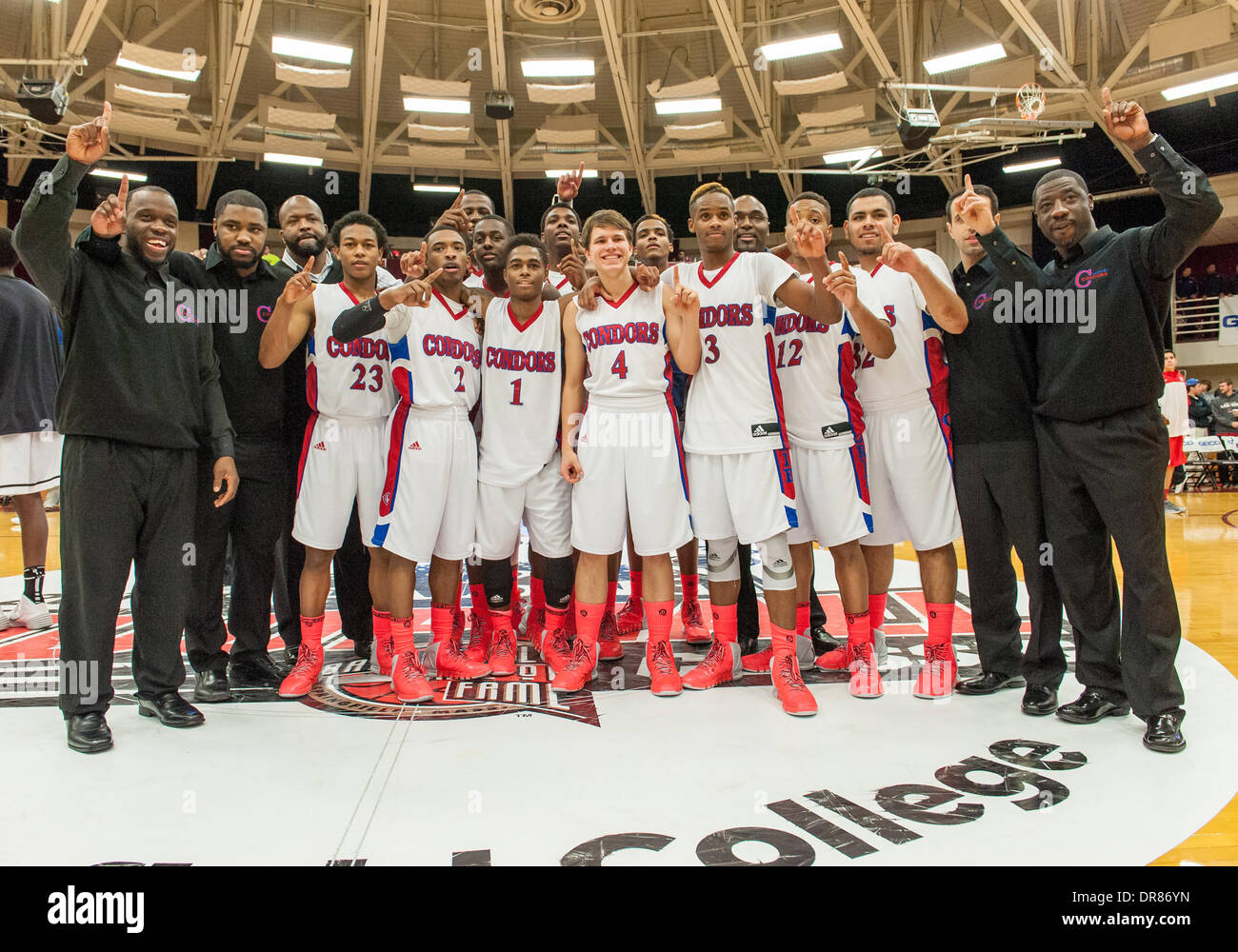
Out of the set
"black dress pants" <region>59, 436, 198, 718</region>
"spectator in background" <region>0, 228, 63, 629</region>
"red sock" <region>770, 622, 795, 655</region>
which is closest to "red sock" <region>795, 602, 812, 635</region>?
"red sock" <region>770, 622, 795, 655</region>

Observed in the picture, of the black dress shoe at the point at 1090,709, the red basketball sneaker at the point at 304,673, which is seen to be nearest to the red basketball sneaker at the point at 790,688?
the black dress shoe at the point at 1090,709

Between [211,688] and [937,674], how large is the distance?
10.4 feet

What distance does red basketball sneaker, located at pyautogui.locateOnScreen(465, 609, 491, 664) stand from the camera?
3.95 m

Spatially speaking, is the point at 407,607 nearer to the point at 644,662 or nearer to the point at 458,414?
the point at 458,414

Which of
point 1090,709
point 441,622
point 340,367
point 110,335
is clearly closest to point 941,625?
point 1090,709

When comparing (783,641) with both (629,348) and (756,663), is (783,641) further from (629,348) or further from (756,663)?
(629,348)

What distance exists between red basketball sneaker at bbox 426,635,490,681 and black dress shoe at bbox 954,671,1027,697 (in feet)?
6.97

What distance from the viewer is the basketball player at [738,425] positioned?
136 inches

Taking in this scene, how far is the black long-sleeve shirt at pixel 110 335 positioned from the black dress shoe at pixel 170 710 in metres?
1.00

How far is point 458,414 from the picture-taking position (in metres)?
3.72

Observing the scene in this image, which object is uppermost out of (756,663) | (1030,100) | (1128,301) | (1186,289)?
(1030,100)

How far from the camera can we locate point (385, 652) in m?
3.81

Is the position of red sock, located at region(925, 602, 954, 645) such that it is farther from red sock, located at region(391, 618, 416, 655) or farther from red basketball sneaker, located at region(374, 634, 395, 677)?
red basketball sneaker, located at region(374, 634, 395, 677)
